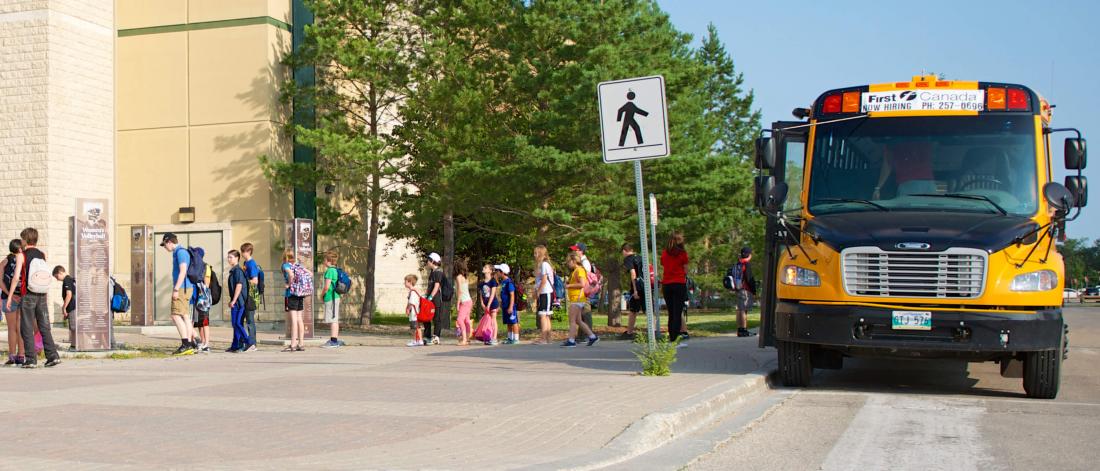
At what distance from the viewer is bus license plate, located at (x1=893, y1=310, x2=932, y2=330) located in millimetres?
10781

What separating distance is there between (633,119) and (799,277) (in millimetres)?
2325

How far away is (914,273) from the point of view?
427 inches

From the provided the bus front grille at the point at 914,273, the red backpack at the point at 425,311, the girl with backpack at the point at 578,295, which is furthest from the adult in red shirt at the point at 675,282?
the bus front grille at the point at 914,273

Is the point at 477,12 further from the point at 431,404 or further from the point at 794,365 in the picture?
the point at 431,404

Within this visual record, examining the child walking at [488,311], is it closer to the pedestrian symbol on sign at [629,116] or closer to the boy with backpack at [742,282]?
the boy with backpack at [742,282]

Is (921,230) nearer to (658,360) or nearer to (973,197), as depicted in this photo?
(973,197)

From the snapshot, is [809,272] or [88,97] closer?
[809,272]

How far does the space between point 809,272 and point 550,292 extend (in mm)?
8115

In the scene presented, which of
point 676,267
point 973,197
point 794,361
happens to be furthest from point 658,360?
point 676,267

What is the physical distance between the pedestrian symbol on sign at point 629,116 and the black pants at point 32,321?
26.2ft

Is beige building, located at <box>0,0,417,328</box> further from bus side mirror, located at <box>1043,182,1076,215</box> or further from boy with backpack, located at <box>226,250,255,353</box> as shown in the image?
bus side mirror, located at <box>1043,182,1076,215</box>

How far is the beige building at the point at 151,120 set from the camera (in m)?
28.1

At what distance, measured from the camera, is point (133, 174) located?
30188 millimetres

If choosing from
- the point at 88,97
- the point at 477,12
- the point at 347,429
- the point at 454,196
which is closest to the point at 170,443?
the point at 347,429
